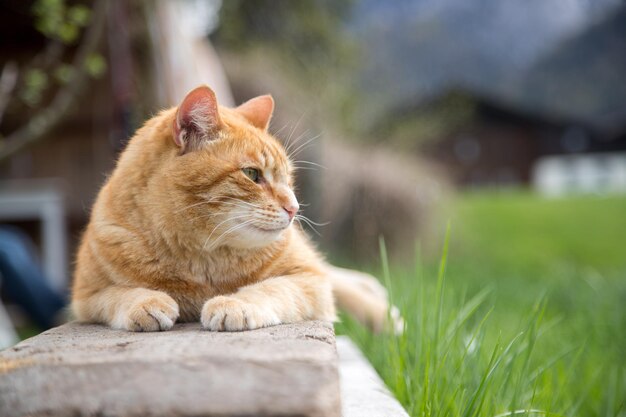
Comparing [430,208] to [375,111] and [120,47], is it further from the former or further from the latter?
[120,47]

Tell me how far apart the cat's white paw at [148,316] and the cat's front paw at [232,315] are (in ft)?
0.29

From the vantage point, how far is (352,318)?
101 inches

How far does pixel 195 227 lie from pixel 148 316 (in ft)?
0.84

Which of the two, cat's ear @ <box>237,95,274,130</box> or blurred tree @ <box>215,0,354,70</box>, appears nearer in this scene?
cat's ear @ <box>237,95,274,130</box>

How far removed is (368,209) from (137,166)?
584 cm

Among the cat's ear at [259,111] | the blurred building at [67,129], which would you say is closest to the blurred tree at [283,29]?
the blurred building at [67,129]

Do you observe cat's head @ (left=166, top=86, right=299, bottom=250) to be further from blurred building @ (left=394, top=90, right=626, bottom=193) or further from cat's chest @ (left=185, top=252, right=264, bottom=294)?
blurred building @ (left=394, top=90, right=626, bottom=193)

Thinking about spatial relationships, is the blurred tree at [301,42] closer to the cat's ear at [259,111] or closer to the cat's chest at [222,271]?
the cat's ear at [259,111]

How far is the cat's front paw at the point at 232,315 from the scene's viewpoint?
1.37 metres

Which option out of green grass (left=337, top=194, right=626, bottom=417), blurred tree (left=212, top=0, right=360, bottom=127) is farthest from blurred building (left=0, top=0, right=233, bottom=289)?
green grass (left=337, top=194, right=626, bottom=417)

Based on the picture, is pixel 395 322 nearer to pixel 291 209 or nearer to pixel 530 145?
pixel 291 209

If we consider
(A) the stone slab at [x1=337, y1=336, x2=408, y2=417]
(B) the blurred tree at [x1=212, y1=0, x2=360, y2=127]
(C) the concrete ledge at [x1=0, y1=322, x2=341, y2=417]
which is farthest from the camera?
(B) the blurred tree at [x1=212, y1=0, x2=360, y2=127]

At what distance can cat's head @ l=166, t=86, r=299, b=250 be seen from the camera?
1.53 metres

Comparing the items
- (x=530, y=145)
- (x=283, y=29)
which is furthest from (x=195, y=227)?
(x=530, y=145)
